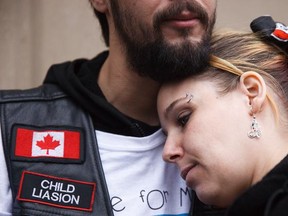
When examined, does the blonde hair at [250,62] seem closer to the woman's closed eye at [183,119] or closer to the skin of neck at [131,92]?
the woman's closed eye at [183,119]

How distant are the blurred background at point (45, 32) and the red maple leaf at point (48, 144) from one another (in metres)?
1.21

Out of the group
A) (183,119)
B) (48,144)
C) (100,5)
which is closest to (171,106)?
(183,119)

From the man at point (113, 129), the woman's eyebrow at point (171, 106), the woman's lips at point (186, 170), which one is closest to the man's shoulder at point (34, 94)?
the man at point (113, 129)

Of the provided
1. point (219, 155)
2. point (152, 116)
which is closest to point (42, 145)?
point (152, 116)

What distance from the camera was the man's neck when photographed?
2045 millimetres

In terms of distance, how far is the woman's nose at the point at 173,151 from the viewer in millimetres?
1734

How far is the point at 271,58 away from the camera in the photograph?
1.74 m

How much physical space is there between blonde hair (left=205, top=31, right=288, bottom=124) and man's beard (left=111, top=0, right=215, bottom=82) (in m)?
0.05

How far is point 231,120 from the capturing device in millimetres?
1617

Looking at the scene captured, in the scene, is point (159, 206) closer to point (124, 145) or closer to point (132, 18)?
point (124, 145)

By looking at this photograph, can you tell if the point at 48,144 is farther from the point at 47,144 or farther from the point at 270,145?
the point at 270,145

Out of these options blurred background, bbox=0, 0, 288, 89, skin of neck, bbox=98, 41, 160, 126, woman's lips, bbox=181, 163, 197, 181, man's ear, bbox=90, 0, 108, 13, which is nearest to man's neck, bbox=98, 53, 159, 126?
skin of neck, bbox=98, 41, 160, 126

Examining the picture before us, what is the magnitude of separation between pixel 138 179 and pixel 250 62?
0.52 metres

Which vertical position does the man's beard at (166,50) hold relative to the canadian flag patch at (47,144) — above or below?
above
